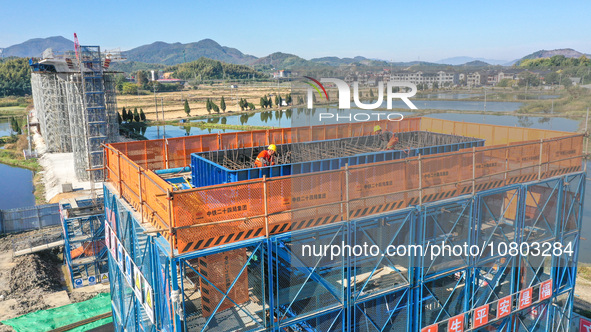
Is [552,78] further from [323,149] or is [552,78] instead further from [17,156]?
[17,156]

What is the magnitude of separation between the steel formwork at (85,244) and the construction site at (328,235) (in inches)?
290

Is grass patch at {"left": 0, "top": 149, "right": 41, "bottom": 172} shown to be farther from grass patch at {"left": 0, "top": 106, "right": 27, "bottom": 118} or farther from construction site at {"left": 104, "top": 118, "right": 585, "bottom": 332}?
grass patch at {"left": 0, "top": 106, "right": 27, "bottom": 118}

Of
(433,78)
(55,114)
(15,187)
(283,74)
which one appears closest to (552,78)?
(433,78)

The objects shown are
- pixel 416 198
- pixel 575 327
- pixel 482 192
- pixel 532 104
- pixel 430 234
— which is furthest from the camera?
pixel 532 104

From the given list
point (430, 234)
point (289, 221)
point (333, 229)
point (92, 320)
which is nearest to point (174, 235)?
point (289, 221)

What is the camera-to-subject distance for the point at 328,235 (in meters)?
10.8

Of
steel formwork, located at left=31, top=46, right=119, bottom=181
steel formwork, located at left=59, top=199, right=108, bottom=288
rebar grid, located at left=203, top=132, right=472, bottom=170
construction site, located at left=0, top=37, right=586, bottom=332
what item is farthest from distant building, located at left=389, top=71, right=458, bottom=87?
steel formwork, located at left=31, top=46, right=119, bottom=181

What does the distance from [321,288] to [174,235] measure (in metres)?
4.25

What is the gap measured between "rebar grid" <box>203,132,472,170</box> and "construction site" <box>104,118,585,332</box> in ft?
0.26

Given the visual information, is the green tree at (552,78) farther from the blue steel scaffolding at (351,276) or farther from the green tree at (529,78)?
the blue steel scaffolding at (351,276)

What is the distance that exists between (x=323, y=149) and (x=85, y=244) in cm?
1386

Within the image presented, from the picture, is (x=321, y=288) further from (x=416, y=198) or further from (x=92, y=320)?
(x=92, y=320)

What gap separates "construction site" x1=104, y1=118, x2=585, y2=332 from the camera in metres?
9.12

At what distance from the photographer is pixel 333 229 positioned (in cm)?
1049
